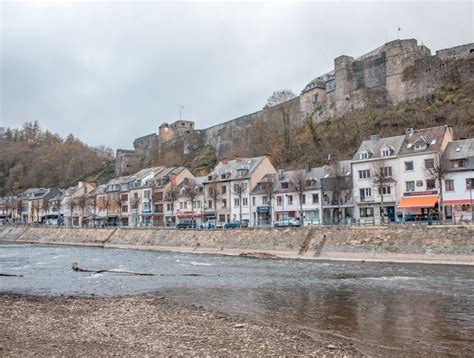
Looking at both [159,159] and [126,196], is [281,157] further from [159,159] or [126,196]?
[159,159]

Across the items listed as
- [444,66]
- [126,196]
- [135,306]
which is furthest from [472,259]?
[126,196]

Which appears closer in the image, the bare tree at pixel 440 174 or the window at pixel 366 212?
the bare tree at pixel 440 174

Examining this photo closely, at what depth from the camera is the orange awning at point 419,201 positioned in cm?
4231

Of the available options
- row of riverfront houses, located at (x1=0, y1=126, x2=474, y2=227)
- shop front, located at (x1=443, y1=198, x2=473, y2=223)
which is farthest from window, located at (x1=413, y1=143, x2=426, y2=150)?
shop front, located at (x1=443, y1=198, x2=473, y2=223)

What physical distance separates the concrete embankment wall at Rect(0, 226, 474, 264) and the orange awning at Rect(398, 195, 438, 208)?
9.29m

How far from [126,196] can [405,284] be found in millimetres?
65066

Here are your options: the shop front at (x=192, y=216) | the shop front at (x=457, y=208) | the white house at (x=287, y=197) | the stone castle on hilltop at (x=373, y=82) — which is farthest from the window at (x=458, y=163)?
the shop front at (x=192, y=216)

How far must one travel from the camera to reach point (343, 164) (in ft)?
174

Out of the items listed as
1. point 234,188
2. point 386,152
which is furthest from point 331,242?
point 234,188

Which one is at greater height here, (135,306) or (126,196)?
(126,196)

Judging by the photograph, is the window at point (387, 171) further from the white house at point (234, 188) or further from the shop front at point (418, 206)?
the white house at point (234, 188)

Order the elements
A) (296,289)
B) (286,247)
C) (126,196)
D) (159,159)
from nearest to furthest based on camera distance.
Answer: (296,289)
(286,247)
(126,196)
(159,159)

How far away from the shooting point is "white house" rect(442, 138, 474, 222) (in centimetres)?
4041

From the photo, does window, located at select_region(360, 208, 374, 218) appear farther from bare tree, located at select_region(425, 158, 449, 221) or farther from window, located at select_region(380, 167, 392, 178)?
bare tree, located at select_region(425, 158, 449, 221)
